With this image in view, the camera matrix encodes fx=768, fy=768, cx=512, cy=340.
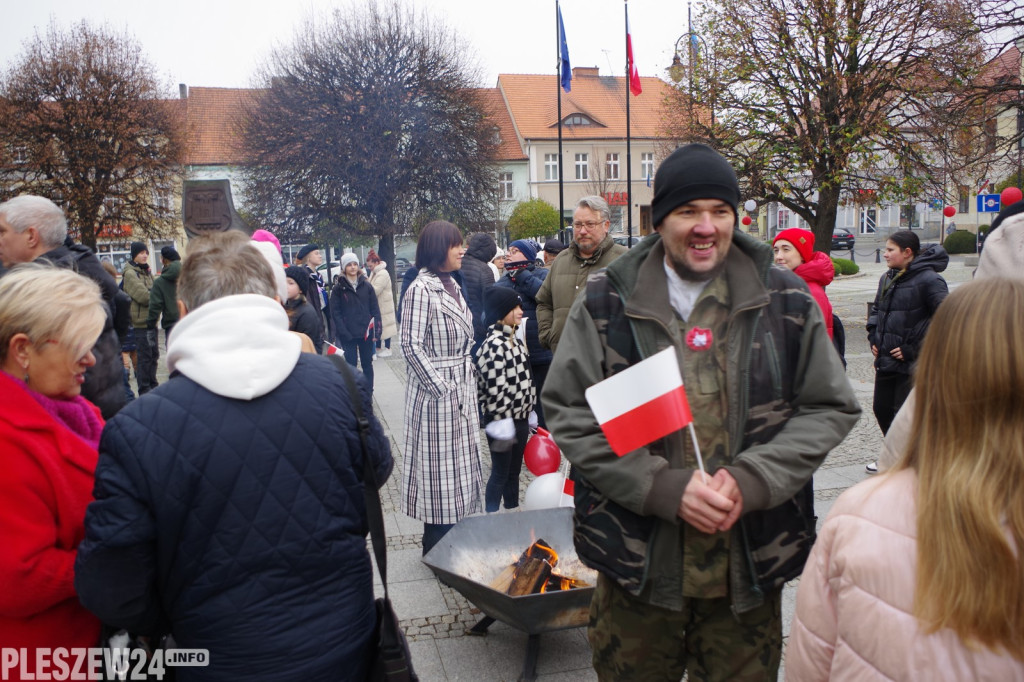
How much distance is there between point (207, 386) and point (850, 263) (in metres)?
30.7

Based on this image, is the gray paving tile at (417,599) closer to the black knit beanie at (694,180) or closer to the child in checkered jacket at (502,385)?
the child in checkered jacket at (502,385)

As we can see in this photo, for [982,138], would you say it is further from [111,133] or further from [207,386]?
[111,133]

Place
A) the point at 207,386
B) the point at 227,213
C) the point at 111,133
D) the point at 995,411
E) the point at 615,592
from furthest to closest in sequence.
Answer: the point at 111,133 < the point at 227,213 < the point at 615,592 < the point at 207,386 < the point at 995,411

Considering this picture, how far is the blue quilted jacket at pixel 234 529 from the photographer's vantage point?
1707 millimetres

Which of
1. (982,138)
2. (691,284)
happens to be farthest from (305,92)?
(691,284)

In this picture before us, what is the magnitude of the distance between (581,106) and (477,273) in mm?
46667

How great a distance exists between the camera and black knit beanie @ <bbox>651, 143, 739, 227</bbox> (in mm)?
2135

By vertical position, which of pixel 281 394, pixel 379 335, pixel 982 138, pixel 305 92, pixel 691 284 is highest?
pixel 305 92

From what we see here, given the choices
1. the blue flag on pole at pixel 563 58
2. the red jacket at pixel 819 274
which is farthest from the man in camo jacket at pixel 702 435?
the blue flag on pole at pixel 563 58

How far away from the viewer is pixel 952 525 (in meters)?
1.27

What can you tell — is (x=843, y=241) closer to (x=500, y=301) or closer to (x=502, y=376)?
(x=500, y=301)

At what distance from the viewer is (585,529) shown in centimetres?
223

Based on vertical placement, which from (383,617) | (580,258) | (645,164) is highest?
(645,164)

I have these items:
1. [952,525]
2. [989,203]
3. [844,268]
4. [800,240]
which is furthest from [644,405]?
[844,268]
